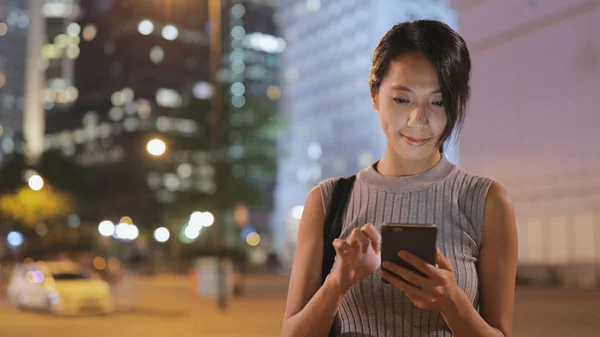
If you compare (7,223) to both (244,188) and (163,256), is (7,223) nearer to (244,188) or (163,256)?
(163,256)

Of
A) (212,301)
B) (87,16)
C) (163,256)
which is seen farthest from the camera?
(87,16)

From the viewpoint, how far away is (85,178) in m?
62.5

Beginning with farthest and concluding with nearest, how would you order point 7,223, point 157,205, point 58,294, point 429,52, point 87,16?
point 87,16, point 157,205, point 7,223, point 58,294, point 429,52

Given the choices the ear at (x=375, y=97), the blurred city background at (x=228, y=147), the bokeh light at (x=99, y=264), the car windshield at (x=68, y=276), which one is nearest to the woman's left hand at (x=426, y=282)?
the ear at (x=375, y=97)

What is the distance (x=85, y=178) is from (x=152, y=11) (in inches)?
1071

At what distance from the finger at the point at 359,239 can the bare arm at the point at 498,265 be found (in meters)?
0.43

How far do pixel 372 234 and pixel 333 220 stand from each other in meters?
0.38

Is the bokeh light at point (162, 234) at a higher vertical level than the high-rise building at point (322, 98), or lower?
lower

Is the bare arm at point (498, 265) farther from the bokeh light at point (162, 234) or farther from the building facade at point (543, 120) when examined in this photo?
the bokeh light at point (162, 234)

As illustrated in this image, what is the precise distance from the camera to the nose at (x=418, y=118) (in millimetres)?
2215

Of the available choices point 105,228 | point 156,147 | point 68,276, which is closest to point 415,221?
point 156,147

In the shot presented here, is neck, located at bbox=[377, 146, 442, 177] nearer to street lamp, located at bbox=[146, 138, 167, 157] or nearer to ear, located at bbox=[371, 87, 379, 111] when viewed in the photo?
ear, located at bbox=[371, 87, 379, 111]

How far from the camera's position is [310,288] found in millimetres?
2297

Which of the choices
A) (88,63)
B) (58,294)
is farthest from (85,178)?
(58,294)
